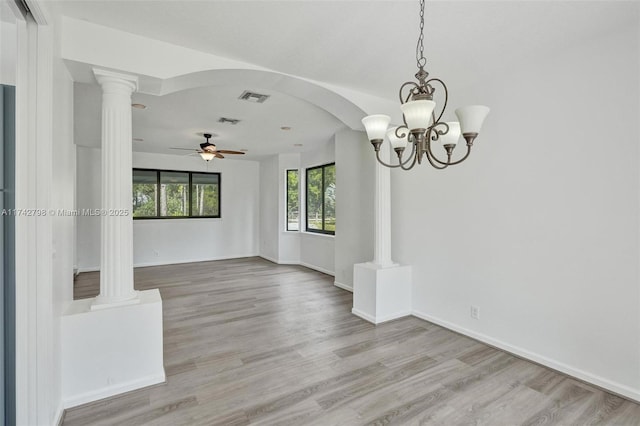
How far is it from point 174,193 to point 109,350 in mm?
6041

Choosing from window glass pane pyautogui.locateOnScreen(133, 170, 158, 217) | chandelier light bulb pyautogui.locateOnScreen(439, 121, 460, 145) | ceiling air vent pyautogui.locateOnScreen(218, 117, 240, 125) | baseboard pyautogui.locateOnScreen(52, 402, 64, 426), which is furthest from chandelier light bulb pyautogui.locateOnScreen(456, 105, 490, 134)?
window glass pane pyautogui.locateOnScreen(133, 170, 158, 217)

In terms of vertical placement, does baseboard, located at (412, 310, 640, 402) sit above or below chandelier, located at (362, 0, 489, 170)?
below

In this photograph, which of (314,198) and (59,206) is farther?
(314,198)

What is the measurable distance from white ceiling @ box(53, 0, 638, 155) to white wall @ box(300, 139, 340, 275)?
10.8ft

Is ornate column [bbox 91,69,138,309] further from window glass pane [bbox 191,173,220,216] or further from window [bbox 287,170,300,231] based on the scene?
window glass pane [bbox 191,173,220,216]

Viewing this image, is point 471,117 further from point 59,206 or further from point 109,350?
point 109,350

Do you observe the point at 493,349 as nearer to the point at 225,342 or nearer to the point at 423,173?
the point at 423,173

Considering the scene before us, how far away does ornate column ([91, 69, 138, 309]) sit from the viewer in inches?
92.4

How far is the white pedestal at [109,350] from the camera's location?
2164mm

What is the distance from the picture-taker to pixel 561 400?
2268 millimetres

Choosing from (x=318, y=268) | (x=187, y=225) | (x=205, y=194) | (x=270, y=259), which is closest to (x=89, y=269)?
(x=187, y=225)

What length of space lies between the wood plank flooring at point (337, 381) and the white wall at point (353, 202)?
1.30 meters

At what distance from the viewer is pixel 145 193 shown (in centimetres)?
742

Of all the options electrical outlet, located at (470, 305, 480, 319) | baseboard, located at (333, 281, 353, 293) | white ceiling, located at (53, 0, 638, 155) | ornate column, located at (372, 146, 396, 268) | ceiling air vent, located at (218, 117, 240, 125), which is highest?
ceiling air vent, located at (218, 117, 240, 125)
